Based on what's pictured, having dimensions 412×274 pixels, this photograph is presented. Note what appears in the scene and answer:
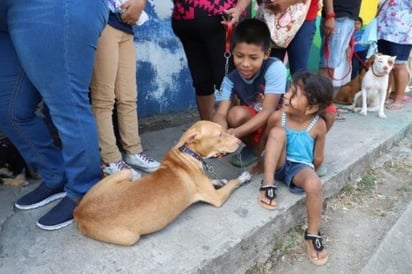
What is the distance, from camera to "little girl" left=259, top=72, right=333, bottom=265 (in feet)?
8.07

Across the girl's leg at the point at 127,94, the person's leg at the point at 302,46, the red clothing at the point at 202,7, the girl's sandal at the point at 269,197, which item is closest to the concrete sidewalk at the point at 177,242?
the girl's sandal at the point at 269,197

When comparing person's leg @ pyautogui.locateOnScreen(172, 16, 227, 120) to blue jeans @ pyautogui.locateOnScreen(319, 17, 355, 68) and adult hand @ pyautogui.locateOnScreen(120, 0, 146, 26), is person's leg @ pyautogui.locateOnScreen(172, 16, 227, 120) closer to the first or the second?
adult hand @ pyautogui.locateOnScreen(120, 0, 146, 26)

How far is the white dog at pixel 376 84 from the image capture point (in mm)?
4777

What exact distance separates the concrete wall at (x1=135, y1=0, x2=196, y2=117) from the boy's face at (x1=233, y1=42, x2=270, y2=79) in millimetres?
1517

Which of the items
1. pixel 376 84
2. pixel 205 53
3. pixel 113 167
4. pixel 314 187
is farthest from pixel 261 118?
pixel 376 84

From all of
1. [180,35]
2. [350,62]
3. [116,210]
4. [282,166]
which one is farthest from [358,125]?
[116,210]

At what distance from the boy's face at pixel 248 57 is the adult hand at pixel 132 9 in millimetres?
737

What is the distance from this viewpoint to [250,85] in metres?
3.04

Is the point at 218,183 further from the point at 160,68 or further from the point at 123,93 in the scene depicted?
the point at 160,68

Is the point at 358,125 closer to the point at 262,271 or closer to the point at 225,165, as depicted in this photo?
the point at 225,165

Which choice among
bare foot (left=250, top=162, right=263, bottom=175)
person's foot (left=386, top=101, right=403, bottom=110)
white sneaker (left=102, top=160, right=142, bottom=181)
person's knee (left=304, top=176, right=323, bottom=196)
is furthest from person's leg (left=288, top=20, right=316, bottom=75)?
person's foot (left=386, top=101, right=403, bottom=110)

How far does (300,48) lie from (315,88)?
3.12ft

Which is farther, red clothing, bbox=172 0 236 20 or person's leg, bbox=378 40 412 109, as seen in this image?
person's leg, bbox=378 40 412 109

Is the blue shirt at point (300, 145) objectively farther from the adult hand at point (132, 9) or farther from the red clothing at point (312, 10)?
the adult hand at point (132, 9)
